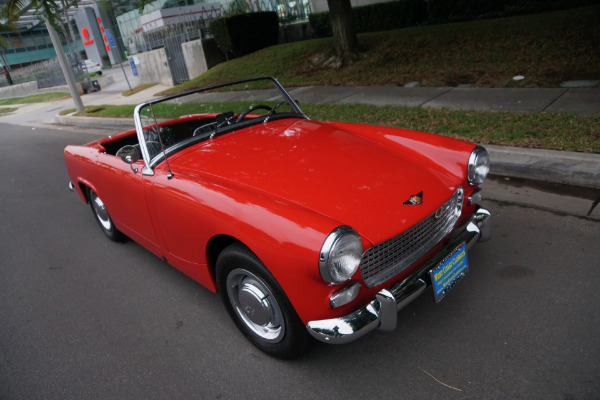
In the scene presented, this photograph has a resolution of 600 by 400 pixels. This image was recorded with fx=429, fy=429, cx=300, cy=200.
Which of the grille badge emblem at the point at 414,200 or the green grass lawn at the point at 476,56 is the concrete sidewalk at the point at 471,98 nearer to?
the green grass lawn at the point at 476,56

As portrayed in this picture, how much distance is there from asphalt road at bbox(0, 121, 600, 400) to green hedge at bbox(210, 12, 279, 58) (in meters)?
13.1

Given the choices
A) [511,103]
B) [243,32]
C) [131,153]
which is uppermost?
[243,32]

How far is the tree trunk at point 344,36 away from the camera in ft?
32.6

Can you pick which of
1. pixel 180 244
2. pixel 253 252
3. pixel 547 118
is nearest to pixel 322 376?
pixel 253 252

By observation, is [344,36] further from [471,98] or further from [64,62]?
[64,62]

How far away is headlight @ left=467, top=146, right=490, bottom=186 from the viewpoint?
106 inches

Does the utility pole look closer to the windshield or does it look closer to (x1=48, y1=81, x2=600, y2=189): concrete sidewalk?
(x1=48, y1=81, x2=600, y2=189): concrete sidewalk

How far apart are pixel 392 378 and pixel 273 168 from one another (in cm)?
136

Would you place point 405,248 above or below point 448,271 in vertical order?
above

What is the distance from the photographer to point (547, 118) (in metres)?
5.25

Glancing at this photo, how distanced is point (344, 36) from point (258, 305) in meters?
9.30

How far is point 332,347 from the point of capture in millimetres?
2426

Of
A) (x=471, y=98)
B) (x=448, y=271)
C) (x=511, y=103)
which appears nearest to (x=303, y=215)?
(x=448, y=271)

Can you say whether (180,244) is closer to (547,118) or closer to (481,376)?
(481,376)
